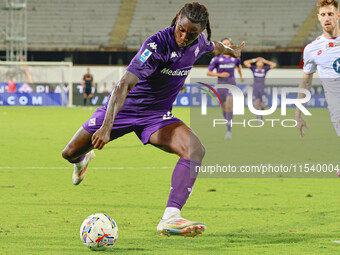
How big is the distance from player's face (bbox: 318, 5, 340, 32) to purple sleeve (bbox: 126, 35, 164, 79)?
8.56 feet

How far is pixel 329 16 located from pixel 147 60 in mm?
2873

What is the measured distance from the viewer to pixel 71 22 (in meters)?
39.7

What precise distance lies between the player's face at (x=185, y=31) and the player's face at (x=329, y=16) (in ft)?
7.93

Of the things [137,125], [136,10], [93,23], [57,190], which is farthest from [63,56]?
[137,125]

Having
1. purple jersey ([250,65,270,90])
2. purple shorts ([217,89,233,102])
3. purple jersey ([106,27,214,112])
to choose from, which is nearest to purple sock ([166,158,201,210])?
purple jersey ([106,27,214,112])

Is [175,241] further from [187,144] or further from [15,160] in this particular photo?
[15,160]

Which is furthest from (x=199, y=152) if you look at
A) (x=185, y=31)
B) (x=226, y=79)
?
(x=226, y=79)

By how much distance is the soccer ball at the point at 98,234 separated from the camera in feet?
16.0

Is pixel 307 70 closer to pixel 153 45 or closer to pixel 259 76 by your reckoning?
pixel 153 45

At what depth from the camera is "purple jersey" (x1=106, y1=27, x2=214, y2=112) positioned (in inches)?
201

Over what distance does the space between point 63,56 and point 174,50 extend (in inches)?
1310

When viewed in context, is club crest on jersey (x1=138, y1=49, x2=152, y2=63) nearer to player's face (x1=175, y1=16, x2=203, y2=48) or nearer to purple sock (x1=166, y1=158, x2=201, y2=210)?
player's face (x1=175, y1=16, x2=203, y2=48)

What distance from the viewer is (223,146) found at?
1421cm

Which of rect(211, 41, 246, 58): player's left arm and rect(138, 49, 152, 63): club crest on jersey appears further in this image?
rect(211, 41, 246, 58): player's left arm
